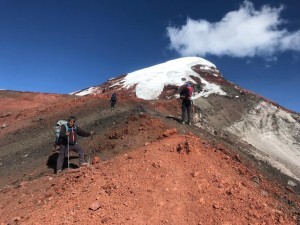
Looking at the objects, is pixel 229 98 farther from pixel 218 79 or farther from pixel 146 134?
pixel 146 134

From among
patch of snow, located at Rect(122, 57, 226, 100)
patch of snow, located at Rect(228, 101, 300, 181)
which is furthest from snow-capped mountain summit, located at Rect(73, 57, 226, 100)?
patch of snow, located at Rect(228, 101, 300, 181)

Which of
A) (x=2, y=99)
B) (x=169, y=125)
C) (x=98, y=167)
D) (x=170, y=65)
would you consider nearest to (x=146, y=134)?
(x=169, y=125)

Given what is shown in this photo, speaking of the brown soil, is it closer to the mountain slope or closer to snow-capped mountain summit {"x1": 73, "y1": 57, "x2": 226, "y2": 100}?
the mountain slope

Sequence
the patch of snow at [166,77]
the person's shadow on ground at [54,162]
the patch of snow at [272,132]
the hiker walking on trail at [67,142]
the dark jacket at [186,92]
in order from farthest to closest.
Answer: the patch of snow at [166,77] → the patch of snow at [272,132] → the dark jacket at [186,92] → the person's shadow on ground at [54,162] → the hiker walking on trail at [67,142]

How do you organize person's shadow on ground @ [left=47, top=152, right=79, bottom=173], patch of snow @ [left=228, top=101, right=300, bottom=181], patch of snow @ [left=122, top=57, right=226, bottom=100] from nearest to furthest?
person's shadow on ground @ [left=47, top=152, right=79, bottom=173] < patch of snow @ [left=228, top=101, right=300, bottom=181] < patch of snow @ [left=122, top=57, right=226, bottom=100]

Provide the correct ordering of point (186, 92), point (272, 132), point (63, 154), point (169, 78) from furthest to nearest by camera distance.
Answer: point (169, 78) → point (272, 132) → point (186, 92) → point (63, 154)

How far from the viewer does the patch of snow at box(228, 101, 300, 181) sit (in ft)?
107

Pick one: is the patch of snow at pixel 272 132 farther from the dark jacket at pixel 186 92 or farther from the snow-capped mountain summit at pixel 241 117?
the dark jacket at pixel 186 92

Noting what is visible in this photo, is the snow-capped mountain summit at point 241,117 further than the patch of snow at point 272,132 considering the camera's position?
No

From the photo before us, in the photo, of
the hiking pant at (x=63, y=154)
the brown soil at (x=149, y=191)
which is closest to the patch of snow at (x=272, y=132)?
the brown soil at (x=149, y=191)

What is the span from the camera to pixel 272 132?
38781 millimetres

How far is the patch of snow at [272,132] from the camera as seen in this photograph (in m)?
32.7

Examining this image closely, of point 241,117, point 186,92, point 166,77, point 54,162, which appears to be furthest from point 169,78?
point 54,162

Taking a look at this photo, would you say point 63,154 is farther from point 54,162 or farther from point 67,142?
point 54,162
